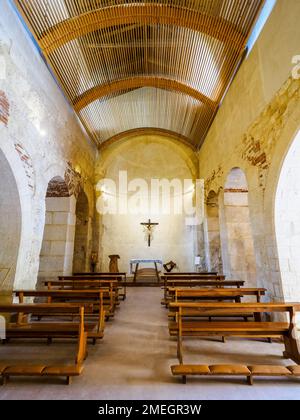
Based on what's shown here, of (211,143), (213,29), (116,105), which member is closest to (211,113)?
(211,143)

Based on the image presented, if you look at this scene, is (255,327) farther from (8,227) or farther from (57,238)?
(57,238)

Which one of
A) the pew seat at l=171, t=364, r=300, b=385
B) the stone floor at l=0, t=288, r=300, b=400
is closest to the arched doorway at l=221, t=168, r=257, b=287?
the stone floor at l=0, t=288, r=300, b=400

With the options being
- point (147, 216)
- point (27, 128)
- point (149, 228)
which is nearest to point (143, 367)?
point (27, 128)

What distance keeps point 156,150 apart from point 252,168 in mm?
7182

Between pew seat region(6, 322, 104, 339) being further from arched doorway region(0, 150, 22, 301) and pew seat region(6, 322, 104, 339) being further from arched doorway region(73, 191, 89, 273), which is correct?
arched doorway region(73, 191, 89, 273)

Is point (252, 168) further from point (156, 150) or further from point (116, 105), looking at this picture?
point (156, 150)

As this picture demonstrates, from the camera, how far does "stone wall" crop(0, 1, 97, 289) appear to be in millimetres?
4039

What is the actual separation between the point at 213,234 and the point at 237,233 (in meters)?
1.54

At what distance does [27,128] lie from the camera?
4.65 m

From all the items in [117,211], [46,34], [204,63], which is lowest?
[117,211]

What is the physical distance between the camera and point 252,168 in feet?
16.2

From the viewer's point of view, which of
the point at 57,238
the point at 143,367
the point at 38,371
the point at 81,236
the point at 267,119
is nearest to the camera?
the point at 38,371

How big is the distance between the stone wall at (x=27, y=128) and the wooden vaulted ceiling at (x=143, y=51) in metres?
0.58

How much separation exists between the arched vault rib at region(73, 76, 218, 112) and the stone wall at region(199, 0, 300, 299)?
150 cm
